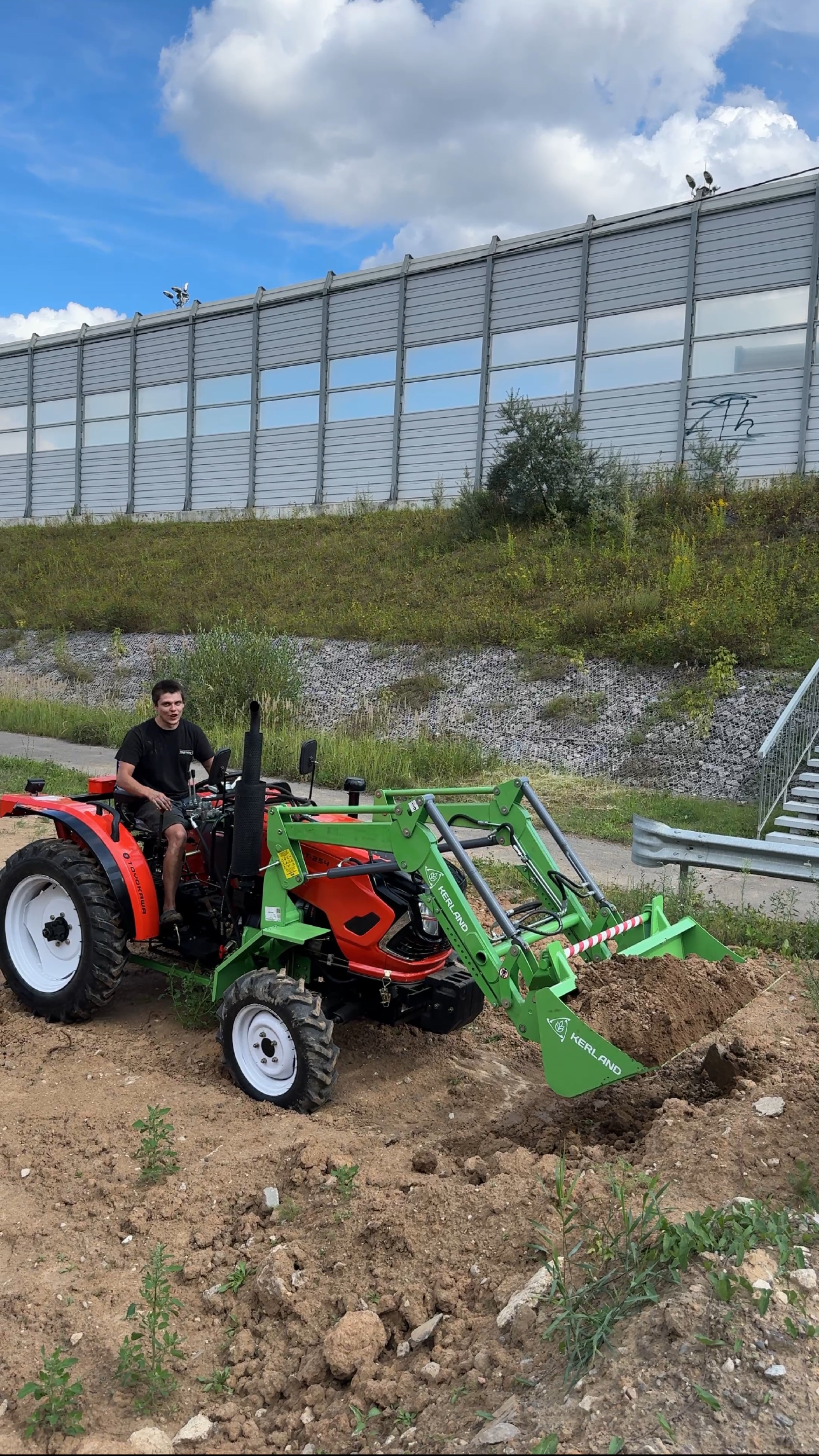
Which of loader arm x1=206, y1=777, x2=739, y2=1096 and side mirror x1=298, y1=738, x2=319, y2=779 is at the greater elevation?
side mirror x1=298, y1=738, x2=319, y2=779

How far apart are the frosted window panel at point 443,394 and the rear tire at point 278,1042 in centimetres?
2369

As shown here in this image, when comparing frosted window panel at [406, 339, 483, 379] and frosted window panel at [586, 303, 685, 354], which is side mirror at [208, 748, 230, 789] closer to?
frosted window panel at [586, 303, 685, 354]

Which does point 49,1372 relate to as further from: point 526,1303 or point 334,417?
point 334,417

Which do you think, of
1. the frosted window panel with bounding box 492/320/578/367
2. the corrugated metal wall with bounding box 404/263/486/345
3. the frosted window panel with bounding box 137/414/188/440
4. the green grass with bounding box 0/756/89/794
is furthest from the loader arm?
the frosted window panel with bounding box 137/414/188/440

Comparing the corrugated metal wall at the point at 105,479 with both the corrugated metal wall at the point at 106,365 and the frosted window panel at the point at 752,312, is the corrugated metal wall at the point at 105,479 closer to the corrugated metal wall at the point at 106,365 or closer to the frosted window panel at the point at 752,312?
the corrugated metal wall at the point at 106,365

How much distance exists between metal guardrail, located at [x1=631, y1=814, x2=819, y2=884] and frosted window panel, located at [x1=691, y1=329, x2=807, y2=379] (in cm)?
1731

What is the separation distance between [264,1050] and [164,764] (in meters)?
1.86

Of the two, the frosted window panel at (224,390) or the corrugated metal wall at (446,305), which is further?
the frosted window panel at (224,390)

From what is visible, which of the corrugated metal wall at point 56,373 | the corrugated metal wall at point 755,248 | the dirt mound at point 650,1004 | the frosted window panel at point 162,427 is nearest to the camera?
the dirt mound at point 650,1004

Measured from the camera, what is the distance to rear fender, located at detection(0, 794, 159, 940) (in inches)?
213

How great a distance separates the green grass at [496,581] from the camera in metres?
16.3

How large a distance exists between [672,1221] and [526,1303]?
1.78 feet

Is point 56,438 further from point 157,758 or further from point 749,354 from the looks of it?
point 157,758

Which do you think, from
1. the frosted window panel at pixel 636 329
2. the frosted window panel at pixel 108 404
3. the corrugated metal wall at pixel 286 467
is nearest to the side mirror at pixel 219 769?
the frosted window panel at pixel 636 329
